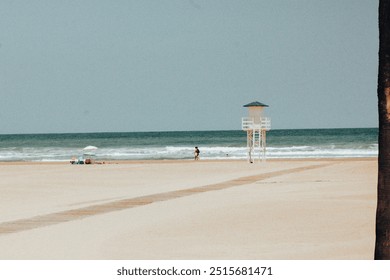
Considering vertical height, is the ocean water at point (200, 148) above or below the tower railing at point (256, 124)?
below

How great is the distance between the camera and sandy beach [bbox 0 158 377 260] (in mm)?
9539

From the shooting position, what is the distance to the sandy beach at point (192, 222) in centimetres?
954

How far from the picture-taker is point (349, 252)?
30.7 ft

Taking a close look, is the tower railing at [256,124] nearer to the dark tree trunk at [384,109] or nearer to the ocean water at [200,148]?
the ocean water at [200,148]

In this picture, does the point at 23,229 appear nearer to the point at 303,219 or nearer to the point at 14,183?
the point at 303,219

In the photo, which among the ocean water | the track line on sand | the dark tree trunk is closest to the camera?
the dark tree trunk

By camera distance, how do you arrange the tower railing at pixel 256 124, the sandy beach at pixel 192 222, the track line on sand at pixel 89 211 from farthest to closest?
the tower railing at pixel 256 124 < the track line on sand at pixel 89 211 < the sandy beach at pixel 192 222

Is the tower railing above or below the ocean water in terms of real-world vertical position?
above

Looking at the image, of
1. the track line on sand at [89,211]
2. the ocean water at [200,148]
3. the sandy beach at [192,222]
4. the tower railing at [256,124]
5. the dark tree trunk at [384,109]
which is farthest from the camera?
the ocean water at [200,148]

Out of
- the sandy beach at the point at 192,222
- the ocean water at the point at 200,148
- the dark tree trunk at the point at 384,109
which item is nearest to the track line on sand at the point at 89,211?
the sandy beach at the point at 192,222

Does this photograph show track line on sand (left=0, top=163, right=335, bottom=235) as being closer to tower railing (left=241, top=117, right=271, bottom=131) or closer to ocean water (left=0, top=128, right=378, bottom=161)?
tower railing (left=241, top=117, right=271, bottom=131)

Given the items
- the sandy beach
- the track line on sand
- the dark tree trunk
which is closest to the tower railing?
the sandy beach
